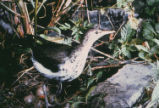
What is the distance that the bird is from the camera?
6.27 ft

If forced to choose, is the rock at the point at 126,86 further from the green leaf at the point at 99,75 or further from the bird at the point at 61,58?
the bird at the point at 61,58

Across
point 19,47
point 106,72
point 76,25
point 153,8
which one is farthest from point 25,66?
point 153,8

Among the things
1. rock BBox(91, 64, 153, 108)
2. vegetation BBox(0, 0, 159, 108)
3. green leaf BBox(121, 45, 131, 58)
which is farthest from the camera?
green leaf BBox(121, 45, 131, 58)

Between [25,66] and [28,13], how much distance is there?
0.67 meters

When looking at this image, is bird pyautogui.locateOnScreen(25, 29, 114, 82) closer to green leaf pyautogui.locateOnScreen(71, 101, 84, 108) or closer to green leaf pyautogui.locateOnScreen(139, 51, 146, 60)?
green leaf pyautogui.locateOnScreen(71, 101, 84, 108)

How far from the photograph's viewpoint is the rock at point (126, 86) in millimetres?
1811

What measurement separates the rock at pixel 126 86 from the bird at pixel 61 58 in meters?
0.36

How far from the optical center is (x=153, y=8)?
2.52m

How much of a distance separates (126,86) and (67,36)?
84cm

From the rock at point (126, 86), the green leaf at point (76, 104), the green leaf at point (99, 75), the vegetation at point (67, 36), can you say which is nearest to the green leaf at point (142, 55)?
the vegetation at point (67, 36)

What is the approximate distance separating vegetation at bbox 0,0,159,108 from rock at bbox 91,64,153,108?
0.49 ft

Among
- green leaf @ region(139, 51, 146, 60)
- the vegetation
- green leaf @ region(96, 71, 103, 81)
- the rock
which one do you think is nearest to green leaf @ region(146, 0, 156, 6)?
the vegetation

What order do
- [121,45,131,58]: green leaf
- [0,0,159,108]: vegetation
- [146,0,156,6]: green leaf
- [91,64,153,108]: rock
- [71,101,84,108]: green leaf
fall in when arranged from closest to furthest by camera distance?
1. [91,64,153,108]: rock
2. [71,101,84,108]: green leaf
3. [0,0,159,108]: vegetation
4. [121,45,131,58]: green leaf
5. [146,0,156,6]: green leaf

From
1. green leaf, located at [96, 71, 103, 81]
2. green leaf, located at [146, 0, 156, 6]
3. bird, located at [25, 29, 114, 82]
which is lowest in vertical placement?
green leaf, located at [96, 71, 103, 81]
